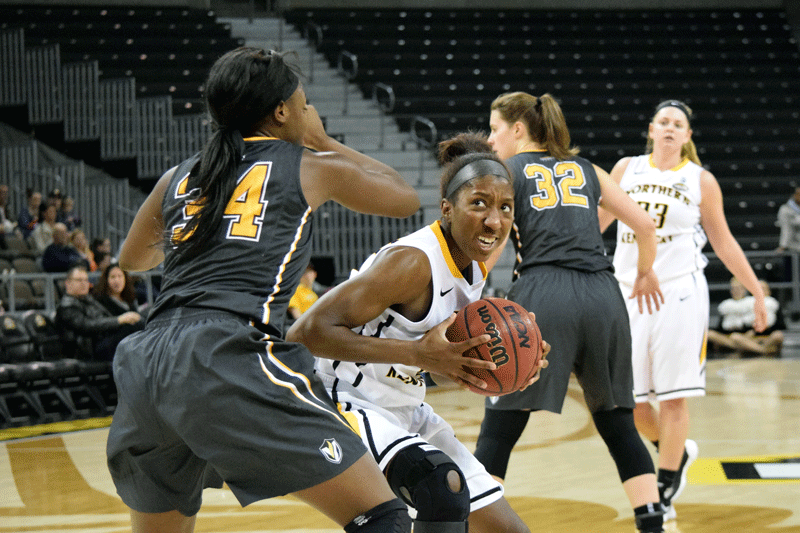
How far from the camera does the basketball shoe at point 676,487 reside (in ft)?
13.9

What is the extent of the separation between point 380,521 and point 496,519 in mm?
632

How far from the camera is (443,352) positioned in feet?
8.02

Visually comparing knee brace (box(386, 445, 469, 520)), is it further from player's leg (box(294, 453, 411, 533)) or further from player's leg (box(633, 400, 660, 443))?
player's leg (box(633, 400, 660, 443))

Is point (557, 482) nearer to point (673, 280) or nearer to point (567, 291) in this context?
point (673, 280)

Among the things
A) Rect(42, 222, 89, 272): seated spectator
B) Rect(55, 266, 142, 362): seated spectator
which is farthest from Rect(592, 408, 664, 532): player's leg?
Rect(42, 222, 89, 272): seated spectator

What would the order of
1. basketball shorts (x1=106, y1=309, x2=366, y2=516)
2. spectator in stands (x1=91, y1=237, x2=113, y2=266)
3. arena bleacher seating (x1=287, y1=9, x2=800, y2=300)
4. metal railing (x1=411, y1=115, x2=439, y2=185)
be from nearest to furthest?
basketball shorts (x1=106, y1=309, x2=366, y2=516) < spectator in stands (x1=91, y1=237, x2=113, y2=266) < metal railing (x1=411, y1=115, x2=439, y2=185) < arena bleacher seating (x1=287, y1=9, x2=800, y2=300)

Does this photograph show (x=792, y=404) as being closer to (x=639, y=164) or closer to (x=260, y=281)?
(x=639, y=164)

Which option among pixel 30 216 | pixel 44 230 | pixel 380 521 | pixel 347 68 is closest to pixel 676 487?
pixel 380 521

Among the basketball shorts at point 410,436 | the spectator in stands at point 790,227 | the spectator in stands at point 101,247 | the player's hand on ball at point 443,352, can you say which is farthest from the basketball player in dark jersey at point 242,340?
the spectator in stands at point 790,227

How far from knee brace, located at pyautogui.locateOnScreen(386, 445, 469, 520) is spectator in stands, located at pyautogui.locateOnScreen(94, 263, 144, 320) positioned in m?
6.04

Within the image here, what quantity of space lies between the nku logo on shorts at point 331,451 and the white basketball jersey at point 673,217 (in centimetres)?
270

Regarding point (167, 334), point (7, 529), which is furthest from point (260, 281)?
point (7, 529)

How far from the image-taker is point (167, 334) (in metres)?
2.15

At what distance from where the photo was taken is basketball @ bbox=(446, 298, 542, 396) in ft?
8.32
